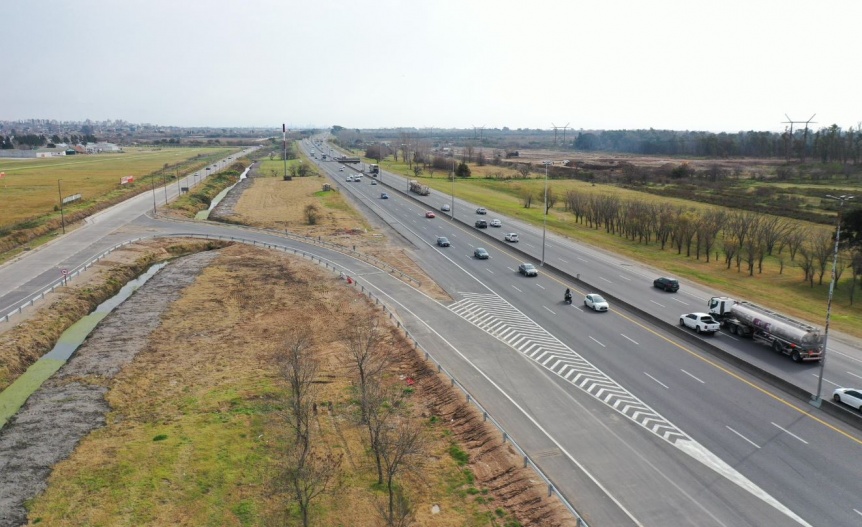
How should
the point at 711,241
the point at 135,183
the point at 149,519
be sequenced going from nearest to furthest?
the point at 149,519
the point at 711,241
the point at 135,183

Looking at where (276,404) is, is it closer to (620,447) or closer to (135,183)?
(620,447)

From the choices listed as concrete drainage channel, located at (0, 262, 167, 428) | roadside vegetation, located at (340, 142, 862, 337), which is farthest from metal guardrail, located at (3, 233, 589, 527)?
roadside vegetation, located at (340, 142, 862, 337)

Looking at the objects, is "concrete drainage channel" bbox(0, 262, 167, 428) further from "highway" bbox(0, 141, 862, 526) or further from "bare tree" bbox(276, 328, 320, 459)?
"bare tree" bbox(276, 328, 320, 459)

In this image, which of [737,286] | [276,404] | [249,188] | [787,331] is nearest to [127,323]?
[276,404]

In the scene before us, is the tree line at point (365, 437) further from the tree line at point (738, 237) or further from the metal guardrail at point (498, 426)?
the tree line at point (738, 237)

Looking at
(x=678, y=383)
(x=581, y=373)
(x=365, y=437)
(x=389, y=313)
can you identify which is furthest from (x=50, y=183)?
(x=678, y=383)

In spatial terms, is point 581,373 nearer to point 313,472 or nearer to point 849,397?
point 849,397

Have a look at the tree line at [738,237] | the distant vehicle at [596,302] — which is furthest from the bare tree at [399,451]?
the tree line at [738,237]

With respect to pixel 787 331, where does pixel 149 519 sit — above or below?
below
